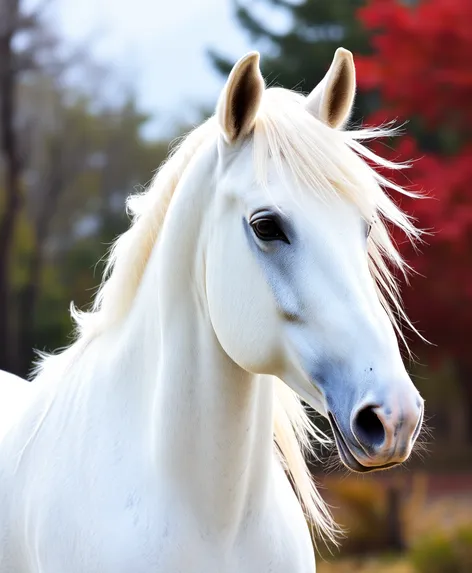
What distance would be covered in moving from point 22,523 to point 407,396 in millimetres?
1188

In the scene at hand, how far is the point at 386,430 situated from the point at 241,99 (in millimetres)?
778

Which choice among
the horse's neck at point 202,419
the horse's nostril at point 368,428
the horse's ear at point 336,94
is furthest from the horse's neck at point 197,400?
the horse's nostril at point 368,428

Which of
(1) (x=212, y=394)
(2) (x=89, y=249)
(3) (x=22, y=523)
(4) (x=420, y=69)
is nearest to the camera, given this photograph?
(1) (x=212, y=394)

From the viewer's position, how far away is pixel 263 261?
181cm

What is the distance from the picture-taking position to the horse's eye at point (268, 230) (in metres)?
1.79

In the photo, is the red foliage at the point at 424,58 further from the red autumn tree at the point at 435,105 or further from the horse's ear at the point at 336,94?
the horse's ear at the point at 336,94

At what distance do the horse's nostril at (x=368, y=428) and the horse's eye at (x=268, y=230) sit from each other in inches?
15.5

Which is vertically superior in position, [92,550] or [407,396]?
[407,396]

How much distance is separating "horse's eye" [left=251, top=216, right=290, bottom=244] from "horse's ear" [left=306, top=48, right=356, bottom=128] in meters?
A: 0.36

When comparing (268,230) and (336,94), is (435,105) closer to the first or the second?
(336,94)

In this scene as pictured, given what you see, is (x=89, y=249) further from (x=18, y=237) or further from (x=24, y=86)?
(x=24, y=86)

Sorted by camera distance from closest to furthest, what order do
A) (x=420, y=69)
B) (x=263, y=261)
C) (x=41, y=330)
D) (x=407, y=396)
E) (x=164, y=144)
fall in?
(x=407, y=396)
(x=263, y=261)
(x=420, y=69)
(x=41, y=330)
(x=164, y=144)

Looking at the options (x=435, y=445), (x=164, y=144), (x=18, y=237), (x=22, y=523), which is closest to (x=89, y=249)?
(x=18, y=237)

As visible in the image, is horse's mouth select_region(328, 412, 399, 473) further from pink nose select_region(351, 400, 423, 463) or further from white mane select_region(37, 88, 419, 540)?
white mane select_region(37, 88, 419, 540)
